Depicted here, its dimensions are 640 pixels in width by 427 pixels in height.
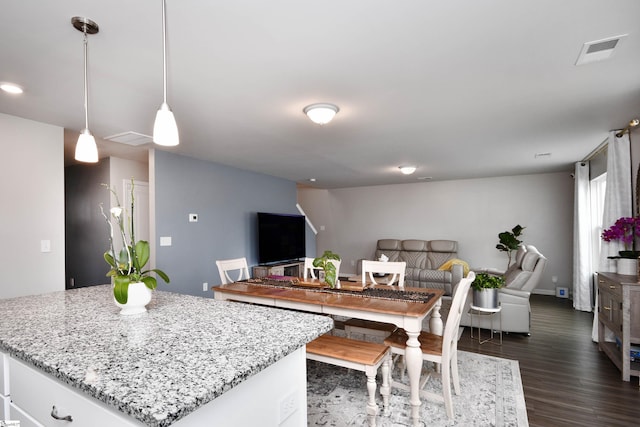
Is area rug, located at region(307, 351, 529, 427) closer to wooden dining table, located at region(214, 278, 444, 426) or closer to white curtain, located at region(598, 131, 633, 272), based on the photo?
wooden dining table, located at region(214, 278, 444, 426)

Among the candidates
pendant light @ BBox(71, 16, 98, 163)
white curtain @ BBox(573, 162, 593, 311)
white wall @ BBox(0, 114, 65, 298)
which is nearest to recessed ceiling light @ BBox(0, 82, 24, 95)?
white wall @ BBox(0, 114, 65, 298)

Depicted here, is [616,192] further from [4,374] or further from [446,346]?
[4,374]

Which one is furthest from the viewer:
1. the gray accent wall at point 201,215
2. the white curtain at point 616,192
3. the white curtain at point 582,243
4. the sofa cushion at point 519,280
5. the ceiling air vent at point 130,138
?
the white curtain at point 582,243

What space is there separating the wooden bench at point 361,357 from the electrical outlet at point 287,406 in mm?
978

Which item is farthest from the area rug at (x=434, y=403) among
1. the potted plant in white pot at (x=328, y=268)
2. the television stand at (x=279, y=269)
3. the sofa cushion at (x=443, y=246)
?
the sofa cushion at (x=443, y=246)

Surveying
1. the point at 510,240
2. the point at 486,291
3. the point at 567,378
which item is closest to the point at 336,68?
the point at 486,291

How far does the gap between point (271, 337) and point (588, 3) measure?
80.8 inches

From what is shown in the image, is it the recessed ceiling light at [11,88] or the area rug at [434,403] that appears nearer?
the area rug at [434,403]

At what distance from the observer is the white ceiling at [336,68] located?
1553mm

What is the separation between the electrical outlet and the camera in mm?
1100

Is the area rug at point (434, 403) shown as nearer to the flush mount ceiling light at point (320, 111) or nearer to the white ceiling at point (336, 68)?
the flush mount ceiling light at point (320, 111)

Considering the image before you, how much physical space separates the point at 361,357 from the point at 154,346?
55.3 inches

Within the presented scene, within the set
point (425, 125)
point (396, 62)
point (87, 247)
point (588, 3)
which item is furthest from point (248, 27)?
point (87, 247)

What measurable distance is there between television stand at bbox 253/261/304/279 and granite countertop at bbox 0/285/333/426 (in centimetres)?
370
